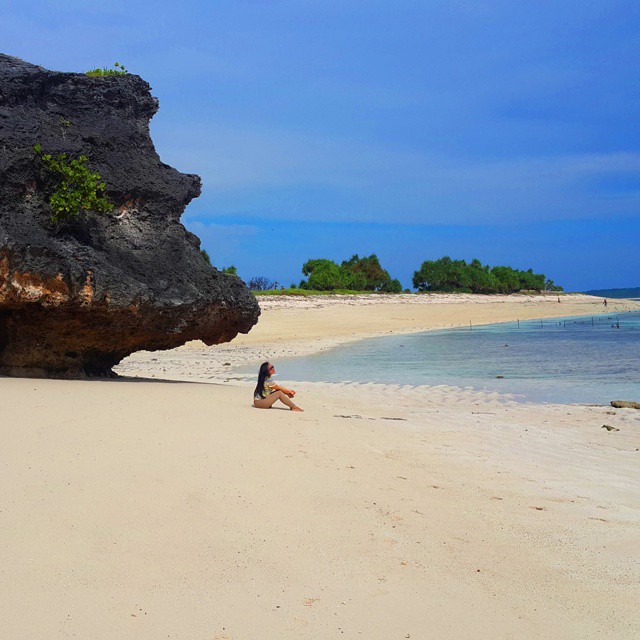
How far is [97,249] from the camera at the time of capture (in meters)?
11.1

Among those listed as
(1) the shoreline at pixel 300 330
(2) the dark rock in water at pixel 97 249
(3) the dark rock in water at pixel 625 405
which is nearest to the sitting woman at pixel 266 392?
(2) the dark rock in water at pixel 97 249

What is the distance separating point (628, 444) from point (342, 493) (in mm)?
5870

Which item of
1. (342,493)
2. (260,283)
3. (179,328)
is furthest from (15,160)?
(260,283)

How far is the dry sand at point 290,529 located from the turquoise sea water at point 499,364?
7.95m

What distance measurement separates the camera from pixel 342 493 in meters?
5.72

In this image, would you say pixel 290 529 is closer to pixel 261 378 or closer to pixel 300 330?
pixel 261 378

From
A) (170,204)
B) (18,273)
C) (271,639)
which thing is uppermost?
(170,204)

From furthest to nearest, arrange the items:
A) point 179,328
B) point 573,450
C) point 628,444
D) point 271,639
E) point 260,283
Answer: point 260,283 → point 179,328 → point 628,444 → point 573,450 → point 271,639

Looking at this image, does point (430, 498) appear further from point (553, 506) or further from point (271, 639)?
point (271, 639)

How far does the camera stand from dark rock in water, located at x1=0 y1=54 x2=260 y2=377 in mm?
10203

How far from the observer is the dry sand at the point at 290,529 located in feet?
12.3

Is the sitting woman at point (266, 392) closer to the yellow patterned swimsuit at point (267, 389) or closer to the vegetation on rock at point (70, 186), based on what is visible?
the yellow patterned swimsuit at point (267, 389)

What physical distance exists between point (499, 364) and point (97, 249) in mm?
15239

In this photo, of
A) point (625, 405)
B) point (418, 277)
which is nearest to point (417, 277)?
point (418, 277)
